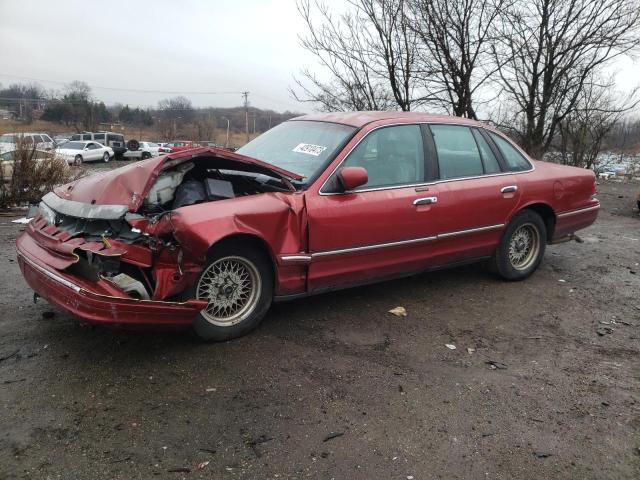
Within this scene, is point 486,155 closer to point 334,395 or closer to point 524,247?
point 524,247

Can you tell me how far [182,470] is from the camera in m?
2.31

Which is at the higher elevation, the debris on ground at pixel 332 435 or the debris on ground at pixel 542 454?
the debris on ground at pixel 332 435

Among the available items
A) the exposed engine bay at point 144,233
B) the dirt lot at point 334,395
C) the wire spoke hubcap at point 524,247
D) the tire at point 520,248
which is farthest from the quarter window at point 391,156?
the wire spoke hubcap at point 524,247

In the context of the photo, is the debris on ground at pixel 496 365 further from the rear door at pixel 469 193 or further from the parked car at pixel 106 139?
the parked car at pixel 106 139

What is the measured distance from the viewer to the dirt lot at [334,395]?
7.92 feet

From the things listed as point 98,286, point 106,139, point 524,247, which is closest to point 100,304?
point 98,286

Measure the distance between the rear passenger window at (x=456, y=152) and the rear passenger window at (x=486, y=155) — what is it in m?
0.06

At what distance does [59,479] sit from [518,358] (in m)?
2.95

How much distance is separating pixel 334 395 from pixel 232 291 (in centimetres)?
108

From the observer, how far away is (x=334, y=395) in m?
3.00

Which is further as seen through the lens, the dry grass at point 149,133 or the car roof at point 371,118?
the dry grass at point 149,133

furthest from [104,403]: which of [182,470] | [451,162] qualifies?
[451,162]

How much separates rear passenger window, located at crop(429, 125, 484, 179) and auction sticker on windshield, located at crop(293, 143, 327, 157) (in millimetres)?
1161

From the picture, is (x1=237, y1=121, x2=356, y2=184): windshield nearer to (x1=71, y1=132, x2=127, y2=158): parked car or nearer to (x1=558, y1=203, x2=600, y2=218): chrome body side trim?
(x1=558, y1=203, x2=600, y2=218): chrome body side trim
